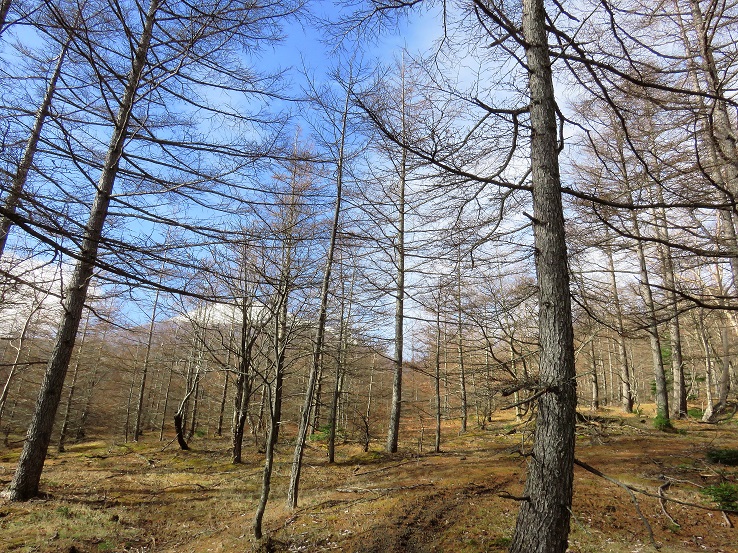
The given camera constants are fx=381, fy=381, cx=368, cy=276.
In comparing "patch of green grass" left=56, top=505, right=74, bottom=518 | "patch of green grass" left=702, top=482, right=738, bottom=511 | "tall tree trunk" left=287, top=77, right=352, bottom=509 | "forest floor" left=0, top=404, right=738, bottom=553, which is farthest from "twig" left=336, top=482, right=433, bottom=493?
"patch of green grass" left=56, top=505, right=74, bottom=518

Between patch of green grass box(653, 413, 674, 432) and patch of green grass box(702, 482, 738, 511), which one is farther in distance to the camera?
patch of green grass box(653, 413, 674, 432)

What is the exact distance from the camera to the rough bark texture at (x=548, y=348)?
2514mm

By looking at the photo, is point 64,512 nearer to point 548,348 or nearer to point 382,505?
point 382,505

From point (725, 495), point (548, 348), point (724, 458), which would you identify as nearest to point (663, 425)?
point (724, 458)

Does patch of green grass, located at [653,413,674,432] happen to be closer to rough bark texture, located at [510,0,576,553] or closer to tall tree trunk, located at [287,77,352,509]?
tall tree trunk, located at [287,77,352,509]

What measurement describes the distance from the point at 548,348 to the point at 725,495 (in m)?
5.86

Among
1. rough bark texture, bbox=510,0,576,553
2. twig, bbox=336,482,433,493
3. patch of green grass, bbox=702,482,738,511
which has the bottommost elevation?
twig, bbox=336,482,433,493

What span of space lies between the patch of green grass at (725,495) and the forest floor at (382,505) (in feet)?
0.56

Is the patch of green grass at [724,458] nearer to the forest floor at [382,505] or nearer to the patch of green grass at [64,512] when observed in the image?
the forest floor at [382,505]

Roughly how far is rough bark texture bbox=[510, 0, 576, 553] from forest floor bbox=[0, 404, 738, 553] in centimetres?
44

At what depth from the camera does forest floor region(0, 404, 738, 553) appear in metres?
5.27

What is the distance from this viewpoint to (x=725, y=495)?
582cm

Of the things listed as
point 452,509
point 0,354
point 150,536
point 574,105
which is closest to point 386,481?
point 452,509

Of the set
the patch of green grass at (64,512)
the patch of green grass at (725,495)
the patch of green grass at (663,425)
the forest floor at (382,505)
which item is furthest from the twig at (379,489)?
the patch of green grass at (663,425)
